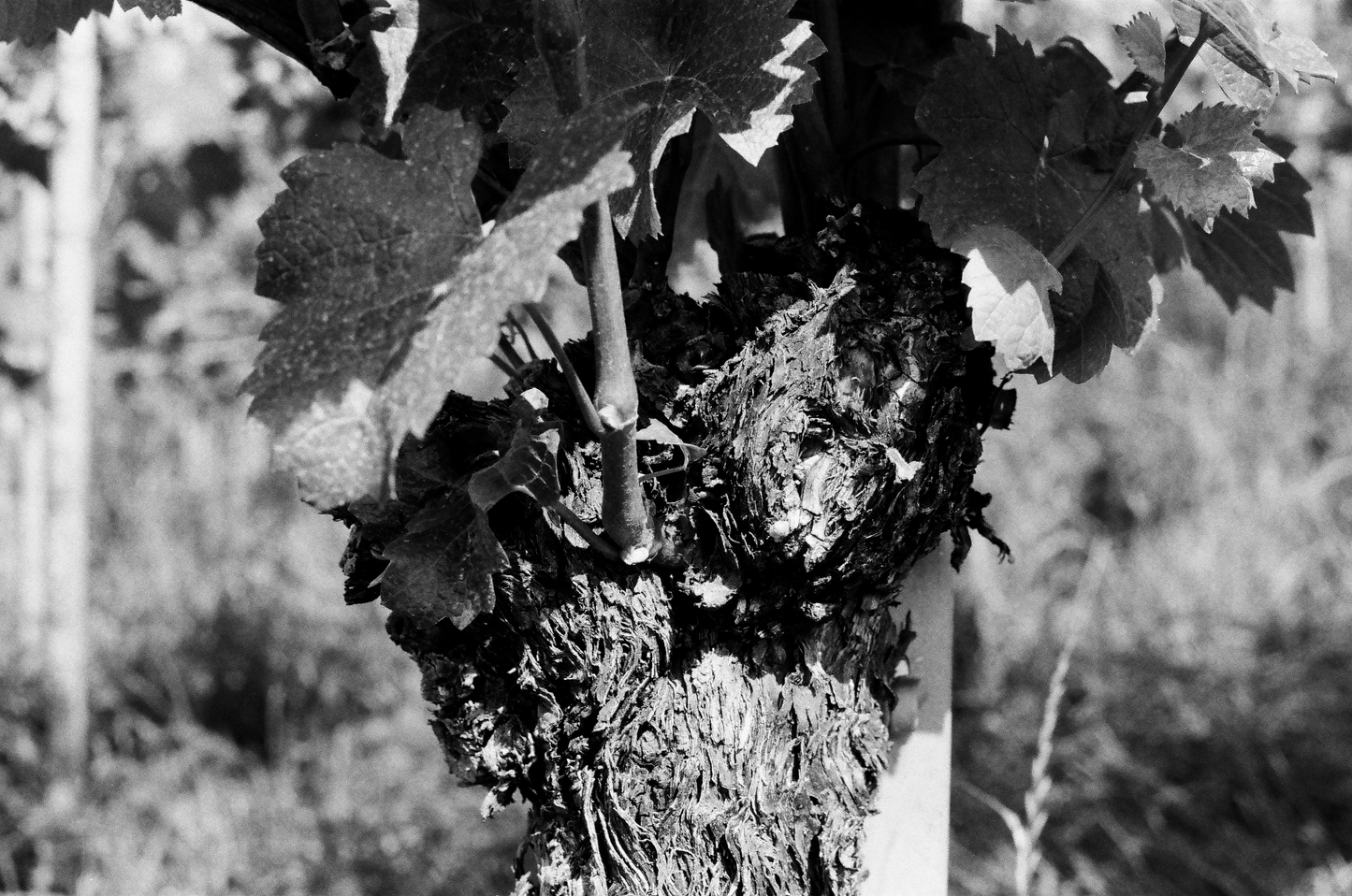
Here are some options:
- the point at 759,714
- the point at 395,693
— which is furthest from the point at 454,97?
the point at 395,693

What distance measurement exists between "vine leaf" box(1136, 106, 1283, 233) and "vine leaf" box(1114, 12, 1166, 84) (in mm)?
45

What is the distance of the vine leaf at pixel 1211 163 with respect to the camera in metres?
0.84

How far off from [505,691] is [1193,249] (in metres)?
0.78

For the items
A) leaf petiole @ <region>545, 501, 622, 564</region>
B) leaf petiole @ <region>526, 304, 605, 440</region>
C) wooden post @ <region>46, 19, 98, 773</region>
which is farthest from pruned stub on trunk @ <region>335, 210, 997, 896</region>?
wooden post @ <region>46, 19, 98, 773</region>

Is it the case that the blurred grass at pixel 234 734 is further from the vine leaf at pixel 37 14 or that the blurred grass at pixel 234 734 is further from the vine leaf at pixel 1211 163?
the vine leaf at pixel 1211 163

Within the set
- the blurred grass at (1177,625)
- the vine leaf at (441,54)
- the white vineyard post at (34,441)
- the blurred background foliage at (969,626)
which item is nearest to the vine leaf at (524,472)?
the vine leaf at (441,54)

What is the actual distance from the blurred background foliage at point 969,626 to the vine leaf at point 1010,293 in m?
1.14

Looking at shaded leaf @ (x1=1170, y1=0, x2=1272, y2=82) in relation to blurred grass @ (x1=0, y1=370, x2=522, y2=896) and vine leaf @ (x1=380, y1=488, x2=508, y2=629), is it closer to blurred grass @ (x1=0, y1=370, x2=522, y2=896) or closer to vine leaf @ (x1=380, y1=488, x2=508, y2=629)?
vine leaf @ (x1=380, y1=488, x2=508, y2=629)

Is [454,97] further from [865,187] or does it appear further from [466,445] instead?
[865,187]

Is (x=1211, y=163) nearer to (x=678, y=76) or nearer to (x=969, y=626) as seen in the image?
(x=678, y=76)

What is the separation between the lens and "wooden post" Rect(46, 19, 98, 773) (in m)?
2.70

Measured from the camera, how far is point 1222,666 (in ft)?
9.45

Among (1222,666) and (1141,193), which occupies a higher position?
(1222,666)

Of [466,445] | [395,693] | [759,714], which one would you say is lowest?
[759,714]
